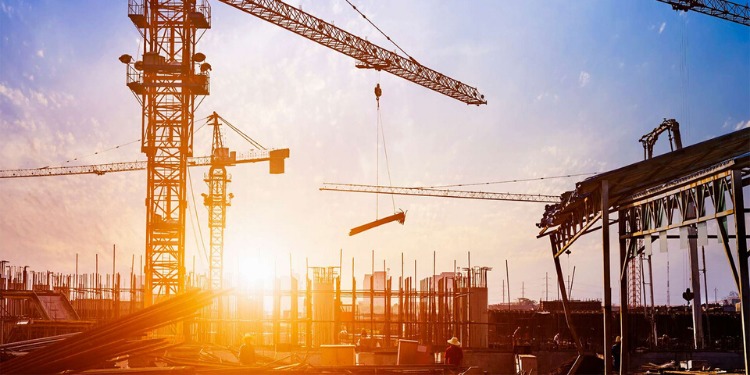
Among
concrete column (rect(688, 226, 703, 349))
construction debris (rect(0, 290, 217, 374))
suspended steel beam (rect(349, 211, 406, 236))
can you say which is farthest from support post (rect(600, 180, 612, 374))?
suspended steel beam (rect(349, 211, 406, 236))

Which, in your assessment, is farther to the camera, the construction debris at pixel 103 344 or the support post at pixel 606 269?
the support post at pixel 606 269

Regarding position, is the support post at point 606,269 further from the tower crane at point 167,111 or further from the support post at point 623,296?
the tower crane at point 167,111

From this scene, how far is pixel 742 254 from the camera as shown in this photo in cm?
1307

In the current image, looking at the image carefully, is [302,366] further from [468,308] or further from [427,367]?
[468,308]

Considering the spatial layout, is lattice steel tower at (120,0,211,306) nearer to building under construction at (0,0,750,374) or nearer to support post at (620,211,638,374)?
building under construction at (0,0,750,374)

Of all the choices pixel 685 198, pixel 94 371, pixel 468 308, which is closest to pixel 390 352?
pixel 468 308

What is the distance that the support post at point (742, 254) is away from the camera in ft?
42.2

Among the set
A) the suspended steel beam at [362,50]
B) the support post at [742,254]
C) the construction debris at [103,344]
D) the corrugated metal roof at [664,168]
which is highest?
the suspended steel beam at [362,50]

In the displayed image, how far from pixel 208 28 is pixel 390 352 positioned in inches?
1003

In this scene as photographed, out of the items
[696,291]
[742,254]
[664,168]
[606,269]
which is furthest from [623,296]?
[696,291]

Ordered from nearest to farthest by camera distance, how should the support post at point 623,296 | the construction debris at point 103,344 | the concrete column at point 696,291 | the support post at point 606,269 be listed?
the construction debris at point 103,344 < the support post at point 606,269 < the support post at point 623,296 < the concrete column at point 696,291

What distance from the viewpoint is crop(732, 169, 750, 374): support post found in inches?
506

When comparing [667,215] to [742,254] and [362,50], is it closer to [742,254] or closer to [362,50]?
[742,254]

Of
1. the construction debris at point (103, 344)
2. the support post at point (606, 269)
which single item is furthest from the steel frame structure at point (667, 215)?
the construction debris at point (103, 344)
